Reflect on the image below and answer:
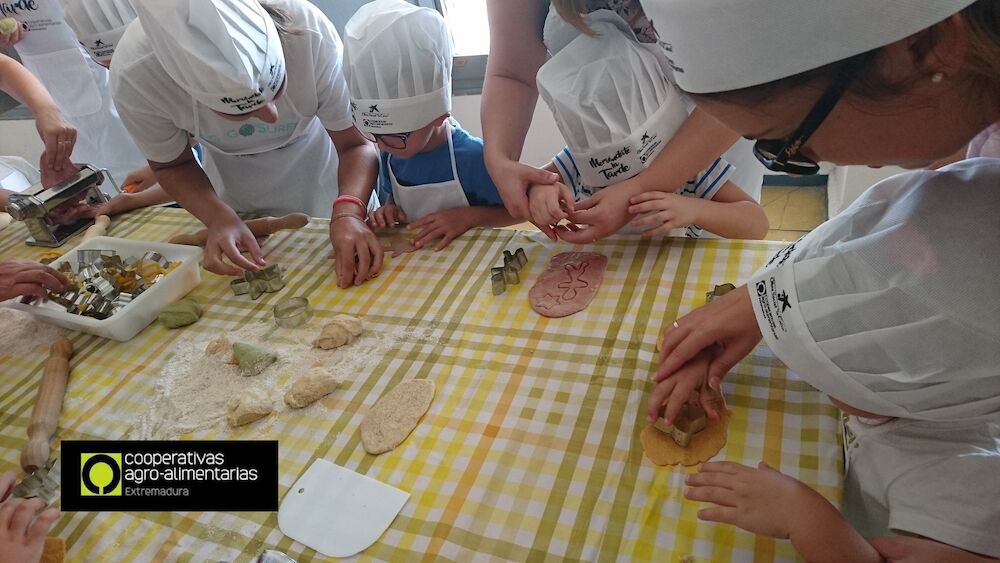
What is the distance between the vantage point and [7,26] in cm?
220

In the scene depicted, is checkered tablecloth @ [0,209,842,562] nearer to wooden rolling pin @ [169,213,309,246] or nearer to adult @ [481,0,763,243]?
adult @ [481,0,763,243]

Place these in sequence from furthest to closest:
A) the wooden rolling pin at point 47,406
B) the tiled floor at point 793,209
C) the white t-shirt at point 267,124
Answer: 1. the tiled floor at point 793,209
2. the white t-shirt at point 267,124
3. the wooden rolling pin at point 47,406

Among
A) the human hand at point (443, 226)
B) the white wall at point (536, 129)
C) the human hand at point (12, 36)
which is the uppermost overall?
the human hand at point (12, 36)

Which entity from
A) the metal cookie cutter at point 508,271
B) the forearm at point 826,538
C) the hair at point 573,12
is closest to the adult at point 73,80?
the metal cookie cutter at point 508,271

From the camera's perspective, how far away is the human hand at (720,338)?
0.79m

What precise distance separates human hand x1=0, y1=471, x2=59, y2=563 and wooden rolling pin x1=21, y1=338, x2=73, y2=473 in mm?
120

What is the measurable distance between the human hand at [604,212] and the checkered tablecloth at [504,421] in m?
0.06

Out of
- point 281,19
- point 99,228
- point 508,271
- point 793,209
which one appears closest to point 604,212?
point 508,271

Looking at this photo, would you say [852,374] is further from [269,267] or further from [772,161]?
[269,267]

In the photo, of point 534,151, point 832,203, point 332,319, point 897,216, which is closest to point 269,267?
point 332,319

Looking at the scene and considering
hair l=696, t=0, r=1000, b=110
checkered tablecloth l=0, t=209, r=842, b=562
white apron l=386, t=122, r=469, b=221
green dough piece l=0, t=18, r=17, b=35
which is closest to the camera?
hair l=696, t=0, r=1000, b=110

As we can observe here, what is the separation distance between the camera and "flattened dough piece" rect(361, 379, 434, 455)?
0.86 metres

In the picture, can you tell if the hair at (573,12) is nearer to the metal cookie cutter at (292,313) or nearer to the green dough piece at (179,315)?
the metal cookie cutter at (292,313)

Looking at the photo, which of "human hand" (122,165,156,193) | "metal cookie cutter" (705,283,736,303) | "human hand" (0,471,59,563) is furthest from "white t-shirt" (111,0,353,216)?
"metal cookie cutter" (705,283,736,303)
